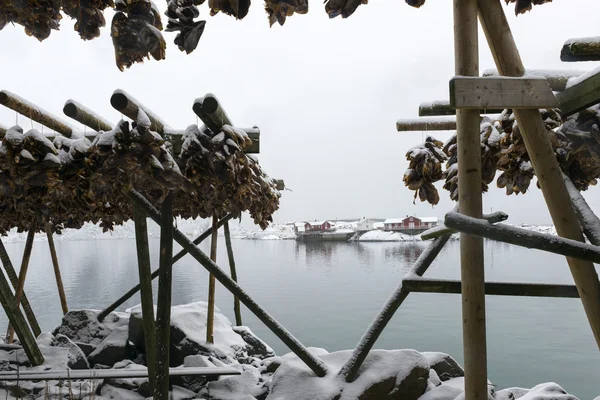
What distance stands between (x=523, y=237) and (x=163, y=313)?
325 centimetres

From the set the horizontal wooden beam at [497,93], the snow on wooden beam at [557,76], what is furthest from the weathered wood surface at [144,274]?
the snow on wooden beam at [557,76]

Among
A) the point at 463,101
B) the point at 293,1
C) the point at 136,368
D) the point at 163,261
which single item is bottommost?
the point at 136,368

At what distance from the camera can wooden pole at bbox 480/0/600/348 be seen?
2109 millimetres

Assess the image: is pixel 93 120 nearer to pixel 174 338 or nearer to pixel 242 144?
pixel 242 144

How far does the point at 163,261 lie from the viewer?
402 centimetres

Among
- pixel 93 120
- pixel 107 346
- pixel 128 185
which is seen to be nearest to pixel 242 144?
pixel 128 185

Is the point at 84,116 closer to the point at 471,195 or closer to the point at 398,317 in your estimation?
the point at 471,195

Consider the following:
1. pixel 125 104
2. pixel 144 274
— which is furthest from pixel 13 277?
pixel 125 104

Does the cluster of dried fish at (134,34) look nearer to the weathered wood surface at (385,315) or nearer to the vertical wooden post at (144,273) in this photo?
the vertical wooden post at (144,273)

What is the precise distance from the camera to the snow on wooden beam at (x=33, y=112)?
311 centimetres

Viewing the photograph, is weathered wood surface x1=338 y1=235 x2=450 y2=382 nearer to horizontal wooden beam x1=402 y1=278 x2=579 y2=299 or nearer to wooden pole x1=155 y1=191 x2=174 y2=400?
horizontal wooden beam x1=402 y1=278 x2=579 y2=299

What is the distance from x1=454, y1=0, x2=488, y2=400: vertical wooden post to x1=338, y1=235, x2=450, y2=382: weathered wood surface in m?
1.83

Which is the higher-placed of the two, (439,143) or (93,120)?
(93,120)

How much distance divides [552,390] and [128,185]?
473 cm
